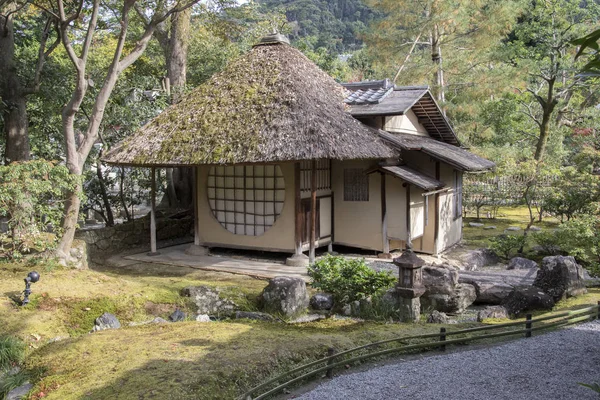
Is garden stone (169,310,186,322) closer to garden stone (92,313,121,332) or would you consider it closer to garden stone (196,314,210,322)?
garden stone (196,314,210,322)

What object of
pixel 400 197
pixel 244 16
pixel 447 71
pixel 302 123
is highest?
pixel 244 16

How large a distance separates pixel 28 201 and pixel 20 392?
159 inches

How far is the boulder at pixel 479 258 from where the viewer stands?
1224cm

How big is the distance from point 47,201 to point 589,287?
1034 cm

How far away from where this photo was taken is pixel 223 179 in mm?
12219

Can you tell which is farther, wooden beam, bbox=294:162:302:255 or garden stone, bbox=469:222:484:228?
garden stone, bbox=469:222:484:228

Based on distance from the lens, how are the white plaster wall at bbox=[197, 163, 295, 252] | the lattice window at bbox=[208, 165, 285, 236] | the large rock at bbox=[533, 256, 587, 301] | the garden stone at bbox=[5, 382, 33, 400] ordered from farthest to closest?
the lattice window at bbox=[208, 165, 285, 236]
the white plaster wall at bbox=[197, 163, 295, 252]
the large rock at bbox=[533, 256, 587, 301]
the garden stone at bbox=[5, 382, 33, 400]

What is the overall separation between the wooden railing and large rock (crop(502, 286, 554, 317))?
1.15 metres

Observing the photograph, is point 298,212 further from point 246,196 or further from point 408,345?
point 408,345

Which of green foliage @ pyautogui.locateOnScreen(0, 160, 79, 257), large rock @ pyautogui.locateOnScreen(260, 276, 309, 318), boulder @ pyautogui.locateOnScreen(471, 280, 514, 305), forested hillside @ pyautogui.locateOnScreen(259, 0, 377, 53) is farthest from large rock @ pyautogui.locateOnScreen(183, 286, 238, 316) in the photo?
forested hillside @ pyautogui.locateOnScreen(259, 0, 377, 53)

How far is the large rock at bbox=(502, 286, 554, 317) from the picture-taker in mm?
8258

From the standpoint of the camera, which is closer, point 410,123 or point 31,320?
point 31,320

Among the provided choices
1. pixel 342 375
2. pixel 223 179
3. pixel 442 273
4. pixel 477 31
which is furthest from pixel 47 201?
pixel 477 31

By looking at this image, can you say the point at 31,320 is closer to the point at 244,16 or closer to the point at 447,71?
the point at 244,16
